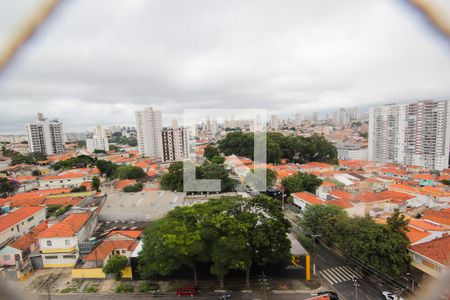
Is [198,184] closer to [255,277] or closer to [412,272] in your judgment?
[255,277]

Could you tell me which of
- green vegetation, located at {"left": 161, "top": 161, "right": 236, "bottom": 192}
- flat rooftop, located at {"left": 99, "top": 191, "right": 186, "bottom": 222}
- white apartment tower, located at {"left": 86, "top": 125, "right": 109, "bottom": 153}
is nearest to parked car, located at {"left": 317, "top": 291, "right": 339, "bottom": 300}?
flat rooftop, located at {"left": 99, "top": 191, "right": 186, "bottom": 222}

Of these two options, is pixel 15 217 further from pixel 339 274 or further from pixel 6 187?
pixel 339 274

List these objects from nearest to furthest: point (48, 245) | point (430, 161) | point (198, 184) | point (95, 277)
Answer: point (95, 277) < point (48, 245) < point (198, 184) < point (430, 161)

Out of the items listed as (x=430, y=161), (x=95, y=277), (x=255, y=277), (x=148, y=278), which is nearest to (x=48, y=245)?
(x=95, y=277)

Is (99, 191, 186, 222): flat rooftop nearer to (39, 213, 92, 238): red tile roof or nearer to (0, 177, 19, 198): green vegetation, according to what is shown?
(39, 213, 92, 238): red tile roof

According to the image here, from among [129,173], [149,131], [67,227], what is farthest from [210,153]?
[149,131]

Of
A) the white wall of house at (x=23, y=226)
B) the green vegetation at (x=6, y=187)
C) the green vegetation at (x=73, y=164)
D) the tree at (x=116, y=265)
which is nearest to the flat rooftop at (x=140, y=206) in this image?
the white wall of house at (x=23, y=226)
